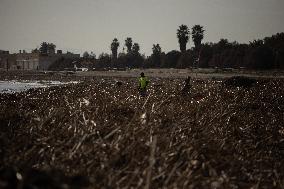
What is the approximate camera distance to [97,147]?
4.79 m

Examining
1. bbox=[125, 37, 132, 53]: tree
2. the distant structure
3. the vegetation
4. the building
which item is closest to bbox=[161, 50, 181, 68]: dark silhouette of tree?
the vegetation

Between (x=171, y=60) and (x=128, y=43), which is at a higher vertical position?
(x=128, y=43)

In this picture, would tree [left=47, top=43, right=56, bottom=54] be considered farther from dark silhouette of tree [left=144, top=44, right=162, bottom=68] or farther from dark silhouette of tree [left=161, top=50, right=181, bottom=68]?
dark silhouette of tree [left=161, top=50, right=181, bottom=68]

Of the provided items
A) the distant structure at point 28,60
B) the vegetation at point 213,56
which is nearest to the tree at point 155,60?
the vegetation at point 213,56

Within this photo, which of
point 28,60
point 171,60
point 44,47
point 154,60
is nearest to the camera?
point 171,60

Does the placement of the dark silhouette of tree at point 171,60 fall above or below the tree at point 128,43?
below

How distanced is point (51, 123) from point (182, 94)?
12.1 m

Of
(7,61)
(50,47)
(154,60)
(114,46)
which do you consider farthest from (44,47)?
(154,60)

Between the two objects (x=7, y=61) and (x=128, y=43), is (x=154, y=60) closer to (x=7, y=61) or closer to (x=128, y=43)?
(x=128, y=43)

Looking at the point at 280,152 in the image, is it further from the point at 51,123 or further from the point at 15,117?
the point at 15,117

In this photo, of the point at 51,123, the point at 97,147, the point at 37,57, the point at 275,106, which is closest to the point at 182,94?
the point at 275,106

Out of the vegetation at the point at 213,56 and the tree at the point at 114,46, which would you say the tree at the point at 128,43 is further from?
the vegetation at the point at 213,56

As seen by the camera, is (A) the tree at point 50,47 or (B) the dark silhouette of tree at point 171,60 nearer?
(B) the dark silhouette of tree at point 171,60

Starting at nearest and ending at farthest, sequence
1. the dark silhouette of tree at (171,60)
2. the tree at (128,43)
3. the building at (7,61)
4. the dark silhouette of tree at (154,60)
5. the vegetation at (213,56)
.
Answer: the vegetation at (213,56) → the dark silhouette of tree at (171,60) → the dark silhouette of tree at (154,60) → the tree at (128,43) → the building at (7,61)
